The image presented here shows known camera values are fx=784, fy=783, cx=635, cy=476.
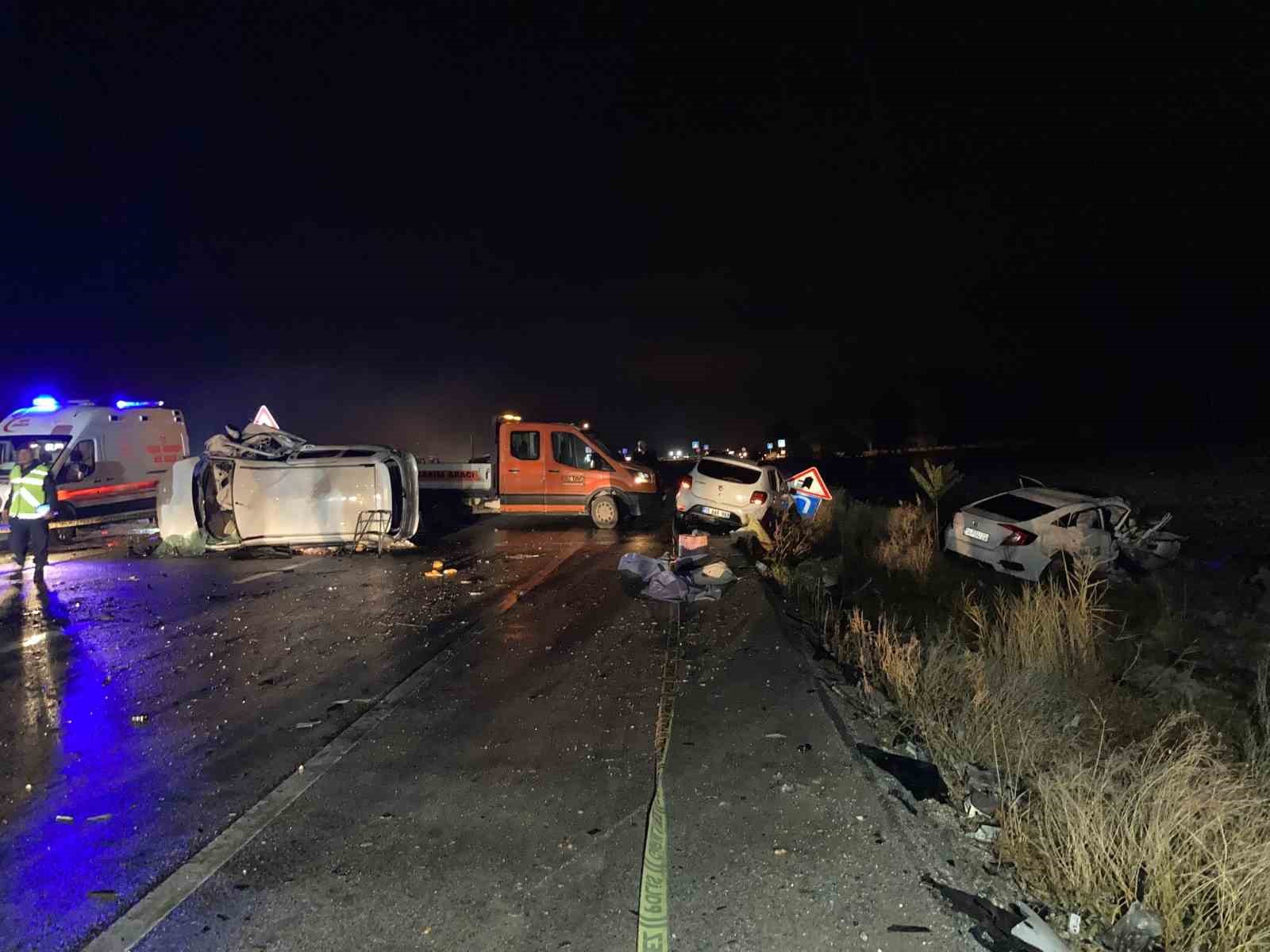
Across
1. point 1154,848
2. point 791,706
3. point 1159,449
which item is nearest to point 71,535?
point 791,706

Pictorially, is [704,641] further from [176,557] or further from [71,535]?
[71,535]

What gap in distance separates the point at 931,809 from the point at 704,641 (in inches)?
145

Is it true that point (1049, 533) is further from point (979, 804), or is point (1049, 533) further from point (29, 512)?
point (29, 512)

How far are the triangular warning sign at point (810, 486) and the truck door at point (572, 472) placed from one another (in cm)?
427

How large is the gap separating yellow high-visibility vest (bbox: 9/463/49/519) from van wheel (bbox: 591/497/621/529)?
9840 mm

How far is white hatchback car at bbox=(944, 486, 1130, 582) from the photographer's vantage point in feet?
38.8

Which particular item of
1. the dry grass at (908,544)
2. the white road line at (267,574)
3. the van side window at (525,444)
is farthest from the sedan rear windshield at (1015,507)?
the white road line at (267,574)

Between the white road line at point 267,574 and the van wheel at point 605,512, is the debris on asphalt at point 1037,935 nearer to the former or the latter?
the white road line at point 267,574

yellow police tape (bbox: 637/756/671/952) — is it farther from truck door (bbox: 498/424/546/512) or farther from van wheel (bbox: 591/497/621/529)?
truck door (bbox: 498/424/546/512)

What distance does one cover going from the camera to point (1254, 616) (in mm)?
10445

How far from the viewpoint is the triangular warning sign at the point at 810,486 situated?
1552 centimetres

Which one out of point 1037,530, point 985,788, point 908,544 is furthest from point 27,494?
point 1037,530

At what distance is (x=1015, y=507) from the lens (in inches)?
500

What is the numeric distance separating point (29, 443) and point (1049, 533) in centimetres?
1893
